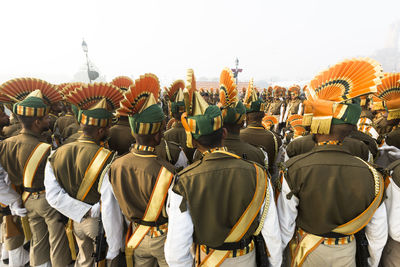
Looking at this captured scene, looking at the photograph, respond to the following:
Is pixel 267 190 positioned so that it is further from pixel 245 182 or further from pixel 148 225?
pixel 148 225

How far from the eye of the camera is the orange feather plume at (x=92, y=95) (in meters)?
2.62

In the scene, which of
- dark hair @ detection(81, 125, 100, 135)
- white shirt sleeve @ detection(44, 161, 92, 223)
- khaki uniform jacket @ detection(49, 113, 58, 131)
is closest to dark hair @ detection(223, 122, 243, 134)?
dark hair @ detection(81, 125, 100, 135)

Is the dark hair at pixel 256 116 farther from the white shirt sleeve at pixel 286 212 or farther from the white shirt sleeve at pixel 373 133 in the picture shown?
the white shirt sleeve at pixel 373 133

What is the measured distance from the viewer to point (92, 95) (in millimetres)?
2764

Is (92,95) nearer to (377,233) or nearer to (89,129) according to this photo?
(89,129)

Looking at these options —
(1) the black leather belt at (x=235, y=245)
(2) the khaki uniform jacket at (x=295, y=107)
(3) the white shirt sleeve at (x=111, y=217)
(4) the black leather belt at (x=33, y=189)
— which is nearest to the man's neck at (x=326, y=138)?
(1) the black leather belt at (x=235, y=245)

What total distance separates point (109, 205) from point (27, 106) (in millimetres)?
1996

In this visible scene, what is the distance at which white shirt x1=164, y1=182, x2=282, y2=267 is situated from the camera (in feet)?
5.59

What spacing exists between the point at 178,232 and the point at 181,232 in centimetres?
3

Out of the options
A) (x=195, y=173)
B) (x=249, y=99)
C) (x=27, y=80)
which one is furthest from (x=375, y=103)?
(x=27, y=80)

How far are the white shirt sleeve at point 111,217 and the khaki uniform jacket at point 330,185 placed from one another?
6.38 feet

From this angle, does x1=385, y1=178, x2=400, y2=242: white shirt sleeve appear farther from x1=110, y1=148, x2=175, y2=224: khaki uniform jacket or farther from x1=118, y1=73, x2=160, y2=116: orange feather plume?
x1=118, y1=73, x2=160, y2=116: orange feather plume

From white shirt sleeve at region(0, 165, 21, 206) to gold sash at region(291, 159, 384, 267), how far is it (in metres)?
4.03

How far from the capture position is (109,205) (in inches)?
88.1
